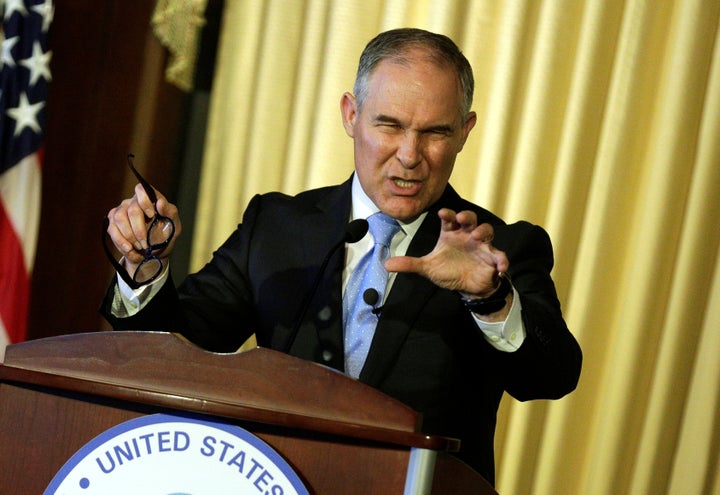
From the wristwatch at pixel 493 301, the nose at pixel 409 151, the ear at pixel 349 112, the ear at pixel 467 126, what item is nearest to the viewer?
the wristwatch at pixel 493 301

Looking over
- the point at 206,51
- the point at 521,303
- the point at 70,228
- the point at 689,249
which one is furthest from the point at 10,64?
the point at 689,249

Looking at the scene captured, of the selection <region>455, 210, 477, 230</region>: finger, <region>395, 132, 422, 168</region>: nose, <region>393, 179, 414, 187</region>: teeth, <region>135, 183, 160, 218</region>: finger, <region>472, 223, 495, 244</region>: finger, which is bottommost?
<region>135, 183, 160, 218</region>: finger

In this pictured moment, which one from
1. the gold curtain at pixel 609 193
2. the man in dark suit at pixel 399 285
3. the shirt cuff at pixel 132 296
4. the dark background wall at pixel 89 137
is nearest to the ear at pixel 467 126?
the man in dark suit at pixel 399 285

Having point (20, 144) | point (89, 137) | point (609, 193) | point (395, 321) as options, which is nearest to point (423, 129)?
point (395, 321)

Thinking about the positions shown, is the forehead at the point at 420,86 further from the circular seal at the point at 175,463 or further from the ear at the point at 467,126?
the circular seal at the point at 175,463

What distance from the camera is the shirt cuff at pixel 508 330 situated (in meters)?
1.57

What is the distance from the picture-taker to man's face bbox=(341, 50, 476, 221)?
1910 millimetres

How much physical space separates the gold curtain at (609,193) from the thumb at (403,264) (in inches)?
73.2

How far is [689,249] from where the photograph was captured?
10.1ft

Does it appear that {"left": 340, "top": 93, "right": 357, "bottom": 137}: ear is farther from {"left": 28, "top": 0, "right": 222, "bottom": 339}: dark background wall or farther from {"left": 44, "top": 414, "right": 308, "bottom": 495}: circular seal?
{"left": 28, "top": 0, "right": 222, "bottom": 339}: dark background wall

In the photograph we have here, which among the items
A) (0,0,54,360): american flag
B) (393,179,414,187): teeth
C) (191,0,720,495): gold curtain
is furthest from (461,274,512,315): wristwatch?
(0,0,54,360): american flag

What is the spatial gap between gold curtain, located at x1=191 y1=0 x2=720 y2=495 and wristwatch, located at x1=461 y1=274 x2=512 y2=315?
5.61 feet

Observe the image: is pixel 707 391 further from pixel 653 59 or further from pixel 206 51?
pixel 206 51

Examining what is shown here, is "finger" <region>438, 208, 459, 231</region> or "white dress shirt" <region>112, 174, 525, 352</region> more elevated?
"finger" <region>438, 208, 459, 231</region>
